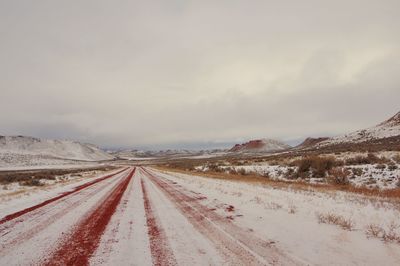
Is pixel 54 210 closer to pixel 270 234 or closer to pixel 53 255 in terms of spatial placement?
pixel 53 255

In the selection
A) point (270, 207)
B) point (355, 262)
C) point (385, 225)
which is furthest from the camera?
point (270, 207)

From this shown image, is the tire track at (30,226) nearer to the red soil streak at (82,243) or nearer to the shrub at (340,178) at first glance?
the red soil streak at (82,243)

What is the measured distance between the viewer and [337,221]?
821 centimetres

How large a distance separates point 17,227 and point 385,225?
962 cm

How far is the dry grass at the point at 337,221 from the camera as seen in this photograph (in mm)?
7734

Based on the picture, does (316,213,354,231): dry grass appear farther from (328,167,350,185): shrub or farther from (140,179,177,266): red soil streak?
(328,167,350,185): shrub

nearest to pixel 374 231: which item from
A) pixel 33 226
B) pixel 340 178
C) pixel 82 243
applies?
pixel 82 243

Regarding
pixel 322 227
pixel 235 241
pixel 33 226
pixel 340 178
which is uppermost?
pixel 33 226

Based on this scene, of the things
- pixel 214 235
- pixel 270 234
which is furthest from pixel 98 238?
pixel 270 234

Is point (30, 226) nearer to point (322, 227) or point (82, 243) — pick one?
point (82, 243)

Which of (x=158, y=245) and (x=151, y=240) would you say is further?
(x=151, y=240)

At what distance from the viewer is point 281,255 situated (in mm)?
5574

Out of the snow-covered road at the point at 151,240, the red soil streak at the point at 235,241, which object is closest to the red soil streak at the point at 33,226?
the snow-covered road at the point at 151,240

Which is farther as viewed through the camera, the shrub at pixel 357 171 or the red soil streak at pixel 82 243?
the shrub at pixel 357 171
